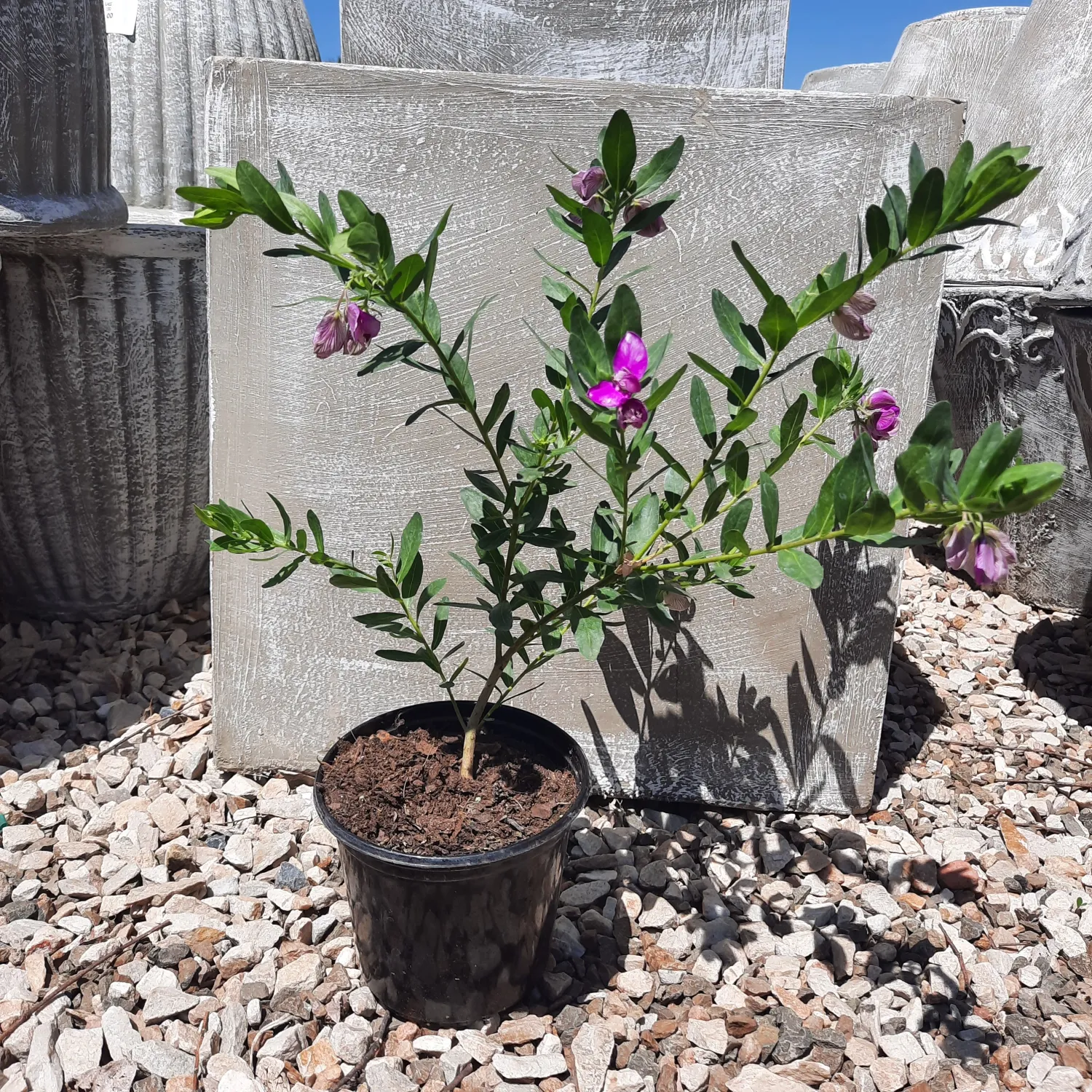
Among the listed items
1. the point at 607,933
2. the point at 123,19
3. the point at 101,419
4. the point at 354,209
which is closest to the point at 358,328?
the point at 354,209

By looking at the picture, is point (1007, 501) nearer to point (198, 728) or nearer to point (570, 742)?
point (570, 742)

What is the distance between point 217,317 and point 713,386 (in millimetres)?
899

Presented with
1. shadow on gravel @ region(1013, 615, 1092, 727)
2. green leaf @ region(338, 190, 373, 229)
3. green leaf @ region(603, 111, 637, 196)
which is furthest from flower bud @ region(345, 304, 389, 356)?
shadow on gravel @ region(1013, 615, 1092, 727)

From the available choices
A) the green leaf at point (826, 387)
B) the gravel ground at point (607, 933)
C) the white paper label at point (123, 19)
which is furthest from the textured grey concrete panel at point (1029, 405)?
the white paper label at point (123, 19)

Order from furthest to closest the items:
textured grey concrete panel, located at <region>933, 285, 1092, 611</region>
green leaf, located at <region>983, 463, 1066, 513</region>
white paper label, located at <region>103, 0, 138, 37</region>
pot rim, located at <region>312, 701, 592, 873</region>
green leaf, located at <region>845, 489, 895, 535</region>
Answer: white paper label, located at <region>103, 0, 138, 37</region>, textured grey concrete panel, located at <region>933, 285, 1092, 611</region>, pot rim, located at <region>312, 701, 592, 873</region>, green leaf, located at <region>845, 489, 895, 535</region>, green leaf, located at <region>983, 463, 1066, 513</region>

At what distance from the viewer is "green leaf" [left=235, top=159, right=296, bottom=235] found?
99 centimetres

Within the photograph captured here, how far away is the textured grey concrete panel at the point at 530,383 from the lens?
1.65 meters

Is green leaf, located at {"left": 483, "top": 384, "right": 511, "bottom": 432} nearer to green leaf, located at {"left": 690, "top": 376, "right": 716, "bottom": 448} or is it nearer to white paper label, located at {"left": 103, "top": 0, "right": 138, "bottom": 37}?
green leaf, located at {"left": 690, "top": 376, "right": 716, "bottom": 448}

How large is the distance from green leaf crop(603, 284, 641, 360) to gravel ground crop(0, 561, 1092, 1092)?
3.37 ft

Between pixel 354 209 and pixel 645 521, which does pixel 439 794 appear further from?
pixel 354 209

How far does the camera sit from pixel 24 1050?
1409 millimetres

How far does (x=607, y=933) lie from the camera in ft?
5.48

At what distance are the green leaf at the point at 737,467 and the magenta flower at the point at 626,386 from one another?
0.23 m

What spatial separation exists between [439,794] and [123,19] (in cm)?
246
